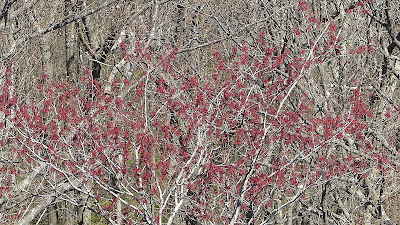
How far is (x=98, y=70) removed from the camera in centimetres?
1200

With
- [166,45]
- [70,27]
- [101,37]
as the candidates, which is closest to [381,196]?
[166,45]

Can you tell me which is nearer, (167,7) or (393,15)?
(393,15)

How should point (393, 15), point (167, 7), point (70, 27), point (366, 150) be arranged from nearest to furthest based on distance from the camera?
point (366, 150) → point (393, 15) → point (167, 7) → point (70, 27)

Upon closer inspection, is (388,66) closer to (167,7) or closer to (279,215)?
(279,215)

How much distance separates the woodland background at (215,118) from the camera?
23.3 ft

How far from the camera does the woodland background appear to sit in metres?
7.11

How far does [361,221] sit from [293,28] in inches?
123

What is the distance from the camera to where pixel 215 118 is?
278 inches

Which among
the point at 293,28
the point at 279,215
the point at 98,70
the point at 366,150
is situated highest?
the point at 293,28

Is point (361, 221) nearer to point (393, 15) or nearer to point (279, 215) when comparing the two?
point (279, 215)

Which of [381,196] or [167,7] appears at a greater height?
[167,7]

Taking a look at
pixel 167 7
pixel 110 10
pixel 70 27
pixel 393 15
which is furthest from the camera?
pixel 70 27

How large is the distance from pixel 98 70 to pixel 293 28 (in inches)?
164

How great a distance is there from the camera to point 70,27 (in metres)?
14.7
